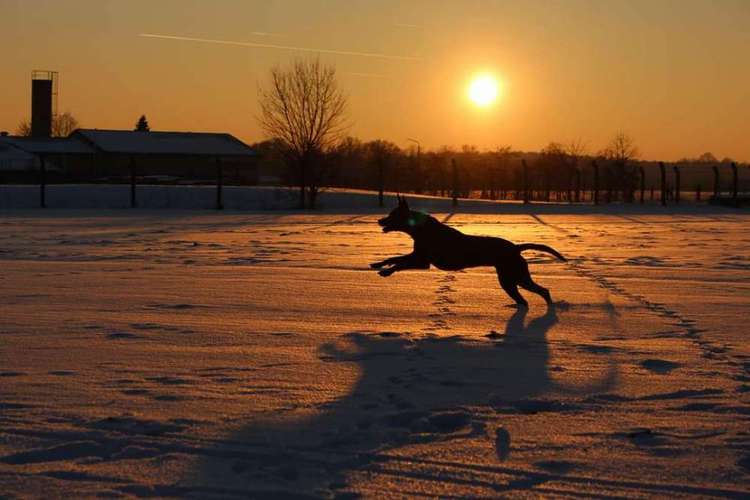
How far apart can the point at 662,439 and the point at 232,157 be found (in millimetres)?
76809

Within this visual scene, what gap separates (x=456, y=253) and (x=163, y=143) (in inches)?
2860

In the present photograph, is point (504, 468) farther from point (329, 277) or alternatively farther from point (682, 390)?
point (329, 277)

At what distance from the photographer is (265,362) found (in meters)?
7.66

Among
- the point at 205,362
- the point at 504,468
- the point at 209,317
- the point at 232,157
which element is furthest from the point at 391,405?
the point at 232,157

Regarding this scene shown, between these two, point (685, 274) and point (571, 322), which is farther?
point (685, 274)

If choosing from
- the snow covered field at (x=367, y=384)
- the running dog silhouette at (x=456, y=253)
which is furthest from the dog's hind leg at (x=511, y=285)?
the snow covered field at (x=367, y=384)

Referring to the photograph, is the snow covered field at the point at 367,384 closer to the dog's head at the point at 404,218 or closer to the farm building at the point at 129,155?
the dog's head at the point at 404,218

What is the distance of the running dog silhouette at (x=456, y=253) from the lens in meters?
10.8

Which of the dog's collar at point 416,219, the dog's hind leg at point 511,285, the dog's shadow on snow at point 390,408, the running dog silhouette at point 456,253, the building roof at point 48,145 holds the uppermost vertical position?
the building roof at point 48,145

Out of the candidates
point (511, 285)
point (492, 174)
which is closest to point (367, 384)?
point (511, 285)

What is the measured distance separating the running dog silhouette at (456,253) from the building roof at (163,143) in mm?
69628

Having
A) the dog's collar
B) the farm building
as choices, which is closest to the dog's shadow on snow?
the dog's collar

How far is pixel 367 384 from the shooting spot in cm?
693

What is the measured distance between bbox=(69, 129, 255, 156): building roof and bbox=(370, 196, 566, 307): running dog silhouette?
69628 mm
